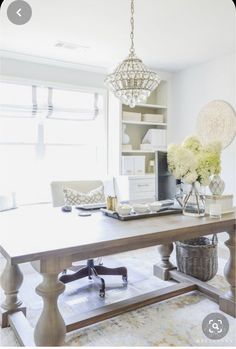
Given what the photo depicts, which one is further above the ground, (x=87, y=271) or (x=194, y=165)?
(x=194, y=165)

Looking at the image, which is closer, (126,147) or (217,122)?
(217,122)

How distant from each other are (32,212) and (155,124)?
2.99 m

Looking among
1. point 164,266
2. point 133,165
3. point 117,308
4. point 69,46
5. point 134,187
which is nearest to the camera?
point 117,308

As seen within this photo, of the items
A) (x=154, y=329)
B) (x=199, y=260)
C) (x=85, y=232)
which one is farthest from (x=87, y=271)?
(x=85, y=232)

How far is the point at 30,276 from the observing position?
297cm

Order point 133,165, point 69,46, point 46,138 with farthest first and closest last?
1. point 133,165
2. point 46,138
3. point 69,46

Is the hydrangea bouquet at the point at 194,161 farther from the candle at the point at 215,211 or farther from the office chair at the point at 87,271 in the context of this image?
the office chair at the point at 87,271

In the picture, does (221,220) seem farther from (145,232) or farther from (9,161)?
(9,161)

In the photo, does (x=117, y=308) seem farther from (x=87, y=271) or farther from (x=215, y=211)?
(x=215, y=211)

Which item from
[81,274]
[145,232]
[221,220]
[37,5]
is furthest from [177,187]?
[37,5]

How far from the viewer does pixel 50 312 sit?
1.50 metres

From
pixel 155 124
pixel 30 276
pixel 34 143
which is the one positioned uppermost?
pixel 155 124

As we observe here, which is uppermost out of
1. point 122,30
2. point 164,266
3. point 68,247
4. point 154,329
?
point 122,30

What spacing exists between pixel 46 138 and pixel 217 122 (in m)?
2.39
